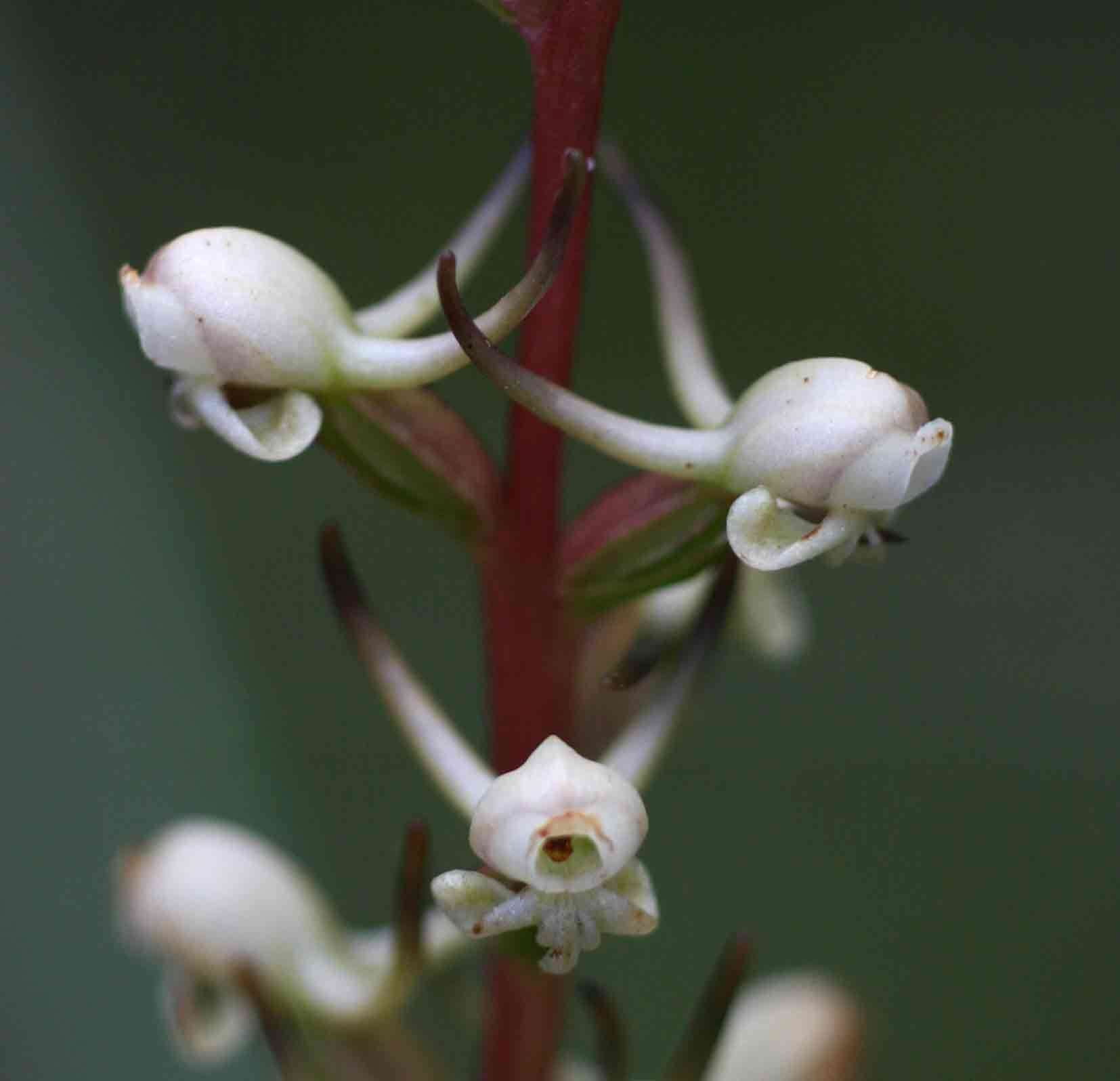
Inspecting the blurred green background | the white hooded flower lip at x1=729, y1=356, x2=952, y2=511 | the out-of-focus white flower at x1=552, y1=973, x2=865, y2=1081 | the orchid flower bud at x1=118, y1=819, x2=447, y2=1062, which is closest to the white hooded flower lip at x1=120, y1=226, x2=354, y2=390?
the white hooded flower lip at x1=729, y1=356, x2=952, y2=511

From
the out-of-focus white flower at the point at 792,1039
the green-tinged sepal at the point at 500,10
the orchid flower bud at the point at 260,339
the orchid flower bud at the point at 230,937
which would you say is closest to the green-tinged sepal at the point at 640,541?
the orchid flower bud at the point at 260,339

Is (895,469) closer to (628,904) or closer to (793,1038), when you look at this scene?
(628,904)

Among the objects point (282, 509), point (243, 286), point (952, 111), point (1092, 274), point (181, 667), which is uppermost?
point (952, 111)

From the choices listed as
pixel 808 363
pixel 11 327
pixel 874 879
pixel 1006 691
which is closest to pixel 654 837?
pixel 874 879

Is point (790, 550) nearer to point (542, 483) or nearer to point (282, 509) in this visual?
point (542, 483)

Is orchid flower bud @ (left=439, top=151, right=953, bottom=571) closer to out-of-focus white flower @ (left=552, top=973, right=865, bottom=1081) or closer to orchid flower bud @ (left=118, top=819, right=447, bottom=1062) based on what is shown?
orchid flower bud @ (left=118, top=819, right=447, bottom=1062)

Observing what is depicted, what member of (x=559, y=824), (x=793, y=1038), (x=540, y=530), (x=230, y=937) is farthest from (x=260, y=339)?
(x=793, y=1038)

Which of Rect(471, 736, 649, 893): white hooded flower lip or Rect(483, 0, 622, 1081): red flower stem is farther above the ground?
Rect(483, 0, 622, 1081): red flower stem
